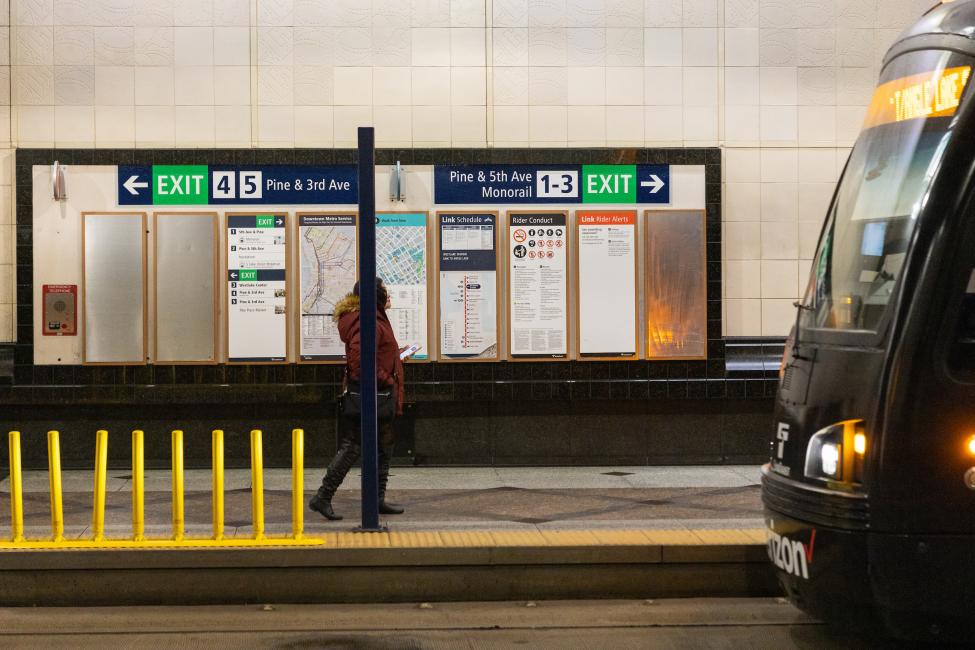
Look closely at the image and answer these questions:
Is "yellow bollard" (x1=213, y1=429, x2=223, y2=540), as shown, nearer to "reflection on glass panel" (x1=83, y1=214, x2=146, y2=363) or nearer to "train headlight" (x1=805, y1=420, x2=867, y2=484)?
"train headlight" (x1=805, y1=420, x2=867, y2=484)

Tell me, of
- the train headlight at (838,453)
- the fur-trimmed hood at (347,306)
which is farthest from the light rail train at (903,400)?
the fur-trimmed hood at (347,306)

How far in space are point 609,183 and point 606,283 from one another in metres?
0.97

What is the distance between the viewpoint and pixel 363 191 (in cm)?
755

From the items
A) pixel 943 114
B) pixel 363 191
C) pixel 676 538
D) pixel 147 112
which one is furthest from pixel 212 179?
pixel 943 114

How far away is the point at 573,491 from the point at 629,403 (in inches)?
75.8

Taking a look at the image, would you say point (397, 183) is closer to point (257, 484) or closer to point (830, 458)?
point (257, 484)

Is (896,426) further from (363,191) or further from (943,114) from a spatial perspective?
(363,191)

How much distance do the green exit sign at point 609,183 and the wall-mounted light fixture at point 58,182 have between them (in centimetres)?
A: 496

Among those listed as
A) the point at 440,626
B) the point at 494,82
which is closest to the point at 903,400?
the point at 440,626

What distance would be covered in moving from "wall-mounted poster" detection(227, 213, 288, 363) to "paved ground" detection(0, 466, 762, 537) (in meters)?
1.22

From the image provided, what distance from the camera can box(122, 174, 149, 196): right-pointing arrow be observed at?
11359mm

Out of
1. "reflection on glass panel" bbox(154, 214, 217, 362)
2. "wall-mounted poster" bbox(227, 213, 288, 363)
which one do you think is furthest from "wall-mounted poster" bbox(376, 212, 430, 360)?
"reflection on glass panel" bbox(154, 214, 217, 362)

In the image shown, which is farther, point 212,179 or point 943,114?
point 212,179

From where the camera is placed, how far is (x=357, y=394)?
8.44 metres
